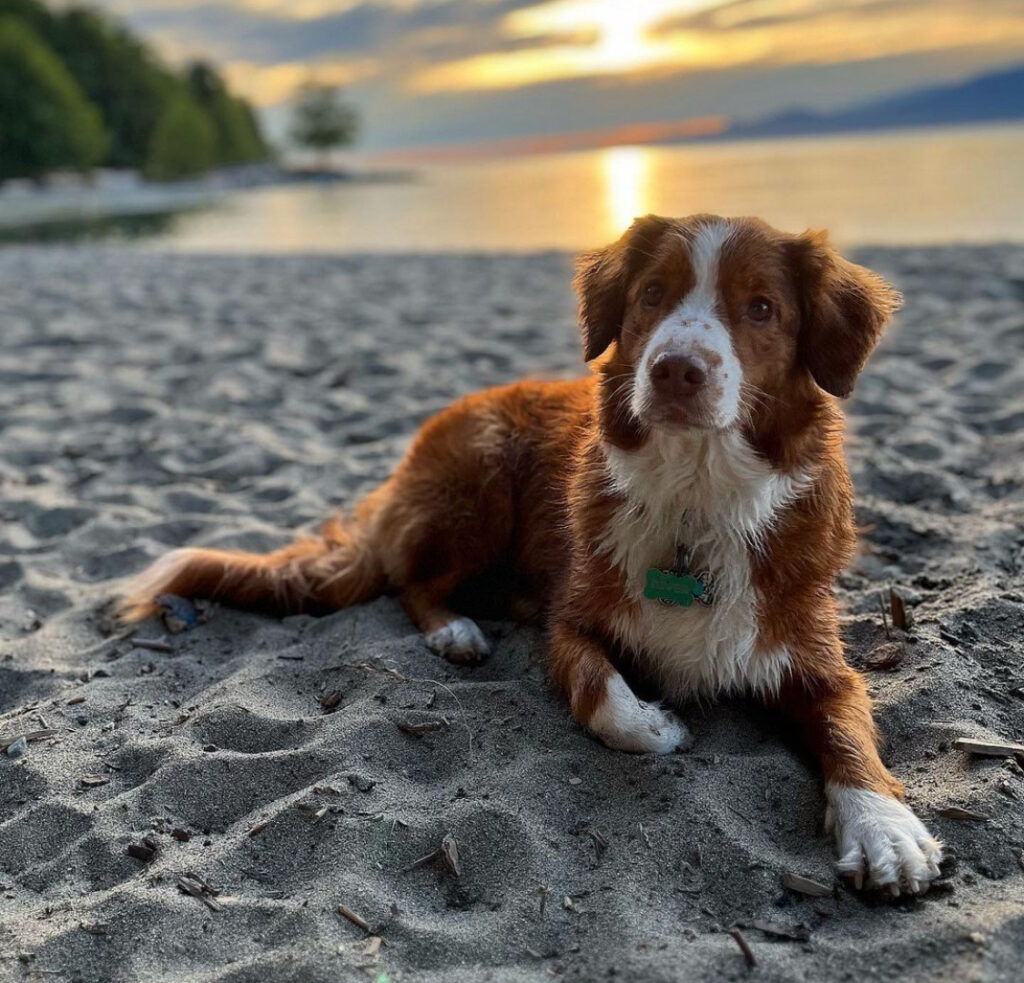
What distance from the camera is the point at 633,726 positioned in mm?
3062

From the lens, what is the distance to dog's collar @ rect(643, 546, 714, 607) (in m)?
3.23

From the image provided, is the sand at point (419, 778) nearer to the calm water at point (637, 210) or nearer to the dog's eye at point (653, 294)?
the dog's eye at point (653, 294)

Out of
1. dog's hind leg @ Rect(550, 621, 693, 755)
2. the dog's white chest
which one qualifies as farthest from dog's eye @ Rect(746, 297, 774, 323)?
dog's hind leg @ Rect(550, 621, 693, 755)

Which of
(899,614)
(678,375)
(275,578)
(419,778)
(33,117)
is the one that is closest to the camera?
(678,375)

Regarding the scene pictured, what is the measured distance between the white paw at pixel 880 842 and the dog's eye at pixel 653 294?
1611 mm

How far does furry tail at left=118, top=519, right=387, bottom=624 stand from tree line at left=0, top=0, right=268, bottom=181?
60604mm

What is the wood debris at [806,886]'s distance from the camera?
8.23 ft

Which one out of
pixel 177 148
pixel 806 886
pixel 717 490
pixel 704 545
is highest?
pixel 177 148

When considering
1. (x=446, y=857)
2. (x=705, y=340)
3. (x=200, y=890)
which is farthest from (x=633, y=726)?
(x=200, y=890)

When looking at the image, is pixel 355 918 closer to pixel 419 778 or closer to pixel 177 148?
pixel 419 778

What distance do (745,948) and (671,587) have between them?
1.23 meters

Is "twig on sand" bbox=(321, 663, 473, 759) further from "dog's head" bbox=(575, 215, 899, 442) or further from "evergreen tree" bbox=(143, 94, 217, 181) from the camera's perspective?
"evergreen tree" bbox=(143, 94, 217, 181)

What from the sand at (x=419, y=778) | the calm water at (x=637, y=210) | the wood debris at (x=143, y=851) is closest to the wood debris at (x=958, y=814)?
the sand at (x=419, y=778)

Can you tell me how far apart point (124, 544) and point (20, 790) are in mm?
2066
